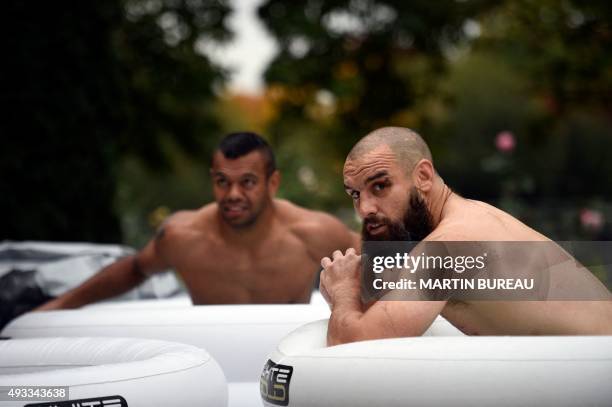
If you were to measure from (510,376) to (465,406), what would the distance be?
0.16 metres

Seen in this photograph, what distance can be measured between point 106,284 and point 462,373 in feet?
9.58

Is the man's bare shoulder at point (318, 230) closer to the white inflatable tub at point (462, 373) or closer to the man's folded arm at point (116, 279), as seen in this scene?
the man's folded arm at point (116, 279)

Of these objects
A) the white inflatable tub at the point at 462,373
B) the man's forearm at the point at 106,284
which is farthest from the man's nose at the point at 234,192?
the white inflatable tub at the point at 462,373

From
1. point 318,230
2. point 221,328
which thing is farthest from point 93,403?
point 318,230

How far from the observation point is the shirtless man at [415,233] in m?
2.90

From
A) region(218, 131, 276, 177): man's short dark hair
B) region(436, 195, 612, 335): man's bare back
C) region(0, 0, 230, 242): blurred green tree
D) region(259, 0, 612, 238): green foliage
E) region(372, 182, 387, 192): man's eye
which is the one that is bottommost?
region(436, 195, 612, 335): man's bare back

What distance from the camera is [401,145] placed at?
3.12 meters

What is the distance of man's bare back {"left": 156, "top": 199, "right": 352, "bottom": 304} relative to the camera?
532 centimetres

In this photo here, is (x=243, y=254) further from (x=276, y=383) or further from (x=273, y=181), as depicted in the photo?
(x=276, y=383)

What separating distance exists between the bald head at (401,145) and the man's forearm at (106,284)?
8.01ft

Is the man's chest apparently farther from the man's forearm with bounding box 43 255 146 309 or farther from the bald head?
the bald head

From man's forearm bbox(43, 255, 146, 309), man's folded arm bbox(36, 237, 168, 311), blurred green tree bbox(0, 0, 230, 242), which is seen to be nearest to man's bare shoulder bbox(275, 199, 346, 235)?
man's folded arm bbox(36, 237, 168, 311)

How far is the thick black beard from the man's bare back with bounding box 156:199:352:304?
2113 mm

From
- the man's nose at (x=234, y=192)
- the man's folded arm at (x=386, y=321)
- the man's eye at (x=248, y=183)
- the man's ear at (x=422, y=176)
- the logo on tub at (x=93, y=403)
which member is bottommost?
the logo on tub at (x=93, y=403)
